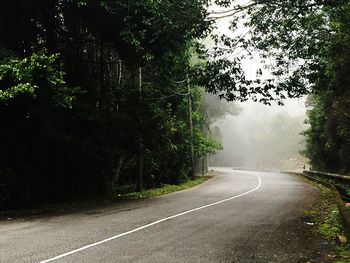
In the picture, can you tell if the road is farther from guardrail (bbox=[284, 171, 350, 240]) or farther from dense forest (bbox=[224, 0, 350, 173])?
dense forest (bbox=[224, 0, 350, 173])

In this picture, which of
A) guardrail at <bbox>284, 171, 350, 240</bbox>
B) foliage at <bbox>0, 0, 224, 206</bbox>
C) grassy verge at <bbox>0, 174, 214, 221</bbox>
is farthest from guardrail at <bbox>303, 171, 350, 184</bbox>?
grassy verge at <bbox>0, 174, 214, 221</bbox>

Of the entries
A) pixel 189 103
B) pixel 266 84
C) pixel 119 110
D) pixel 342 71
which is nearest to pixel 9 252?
pixel 266 84

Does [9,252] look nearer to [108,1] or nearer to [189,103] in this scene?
[108,1]

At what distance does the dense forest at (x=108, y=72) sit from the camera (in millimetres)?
12297

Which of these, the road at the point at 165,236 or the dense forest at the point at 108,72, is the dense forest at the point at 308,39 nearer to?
the dense forest at the point at 108,72

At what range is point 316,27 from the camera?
1497 centimetres

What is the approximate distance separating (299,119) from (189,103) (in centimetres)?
8229

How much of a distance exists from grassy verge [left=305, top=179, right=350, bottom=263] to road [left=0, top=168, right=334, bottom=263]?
0.33 m

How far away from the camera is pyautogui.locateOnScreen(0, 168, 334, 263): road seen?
7461 mm

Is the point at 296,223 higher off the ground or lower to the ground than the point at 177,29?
lower

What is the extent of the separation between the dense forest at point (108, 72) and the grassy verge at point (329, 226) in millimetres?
4064

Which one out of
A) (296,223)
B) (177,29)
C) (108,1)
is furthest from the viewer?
(108,1)

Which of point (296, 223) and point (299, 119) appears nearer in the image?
point (296, 223)

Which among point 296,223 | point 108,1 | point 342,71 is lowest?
point 296,223
